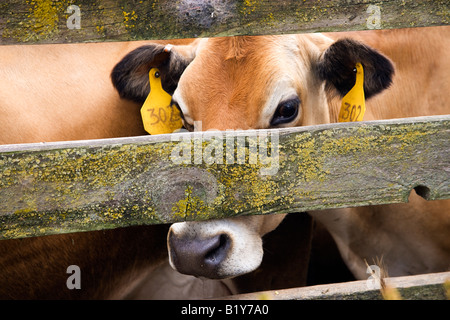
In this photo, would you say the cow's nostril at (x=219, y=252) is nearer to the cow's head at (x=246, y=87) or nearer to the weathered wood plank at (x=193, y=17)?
the cow's head at (x=246, y=87)

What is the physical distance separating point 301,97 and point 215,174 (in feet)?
3.58

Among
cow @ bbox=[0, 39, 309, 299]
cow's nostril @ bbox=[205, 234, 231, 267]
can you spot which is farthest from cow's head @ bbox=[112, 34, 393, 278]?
cow @ bbox=[0, 39, 309, 299]

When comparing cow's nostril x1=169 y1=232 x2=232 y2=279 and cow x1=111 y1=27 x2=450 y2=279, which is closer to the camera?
cow's nostril x1=169 y1=232 x2=232 y2=279

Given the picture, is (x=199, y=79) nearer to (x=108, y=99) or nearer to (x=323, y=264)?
(x=108, y=99)

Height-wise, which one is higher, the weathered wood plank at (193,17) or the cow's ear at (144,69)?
the cow's ear at (144,69)

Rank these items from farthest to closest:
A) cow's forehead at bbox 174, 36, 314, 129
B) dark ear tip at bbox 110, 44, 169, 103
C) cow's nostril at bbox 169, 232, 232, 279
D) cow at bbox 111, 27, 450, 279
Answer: dark ear tip at bbox 110, 44, 169, 103, cow's forehead at bbox 174, 36, 314, 129, cow at bbox 111, 27, 450, 279, cow's nostril at bbox 169, 232, 232, 279

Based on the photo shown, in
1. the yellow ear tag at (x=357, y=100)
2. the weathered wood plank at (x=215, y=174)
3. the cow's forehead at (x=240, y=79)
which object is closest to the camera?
the weathered wood plank at (x=215, y=174)

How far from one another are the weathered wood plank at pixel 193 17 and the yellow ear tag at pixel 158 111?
1.25 metres

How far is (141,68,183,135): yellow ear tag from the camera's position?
269 centimetres

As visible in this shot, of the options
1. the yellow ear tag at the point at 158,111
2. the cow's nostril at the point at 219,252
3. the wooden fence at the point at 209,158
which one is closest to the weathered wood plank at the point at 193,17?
the wooden fence at the point at 209,158

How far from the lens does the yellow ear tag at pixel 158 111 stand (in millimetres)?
2693

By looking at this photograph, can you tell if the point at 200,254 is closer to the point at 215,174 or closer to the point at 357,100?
the point at 215,174

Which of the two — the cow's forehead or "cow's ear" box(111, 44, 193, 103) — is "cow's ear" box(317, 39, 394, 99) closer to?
the cow's forehead

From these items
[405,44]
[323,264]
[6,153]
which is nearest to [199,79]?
[6,153]
